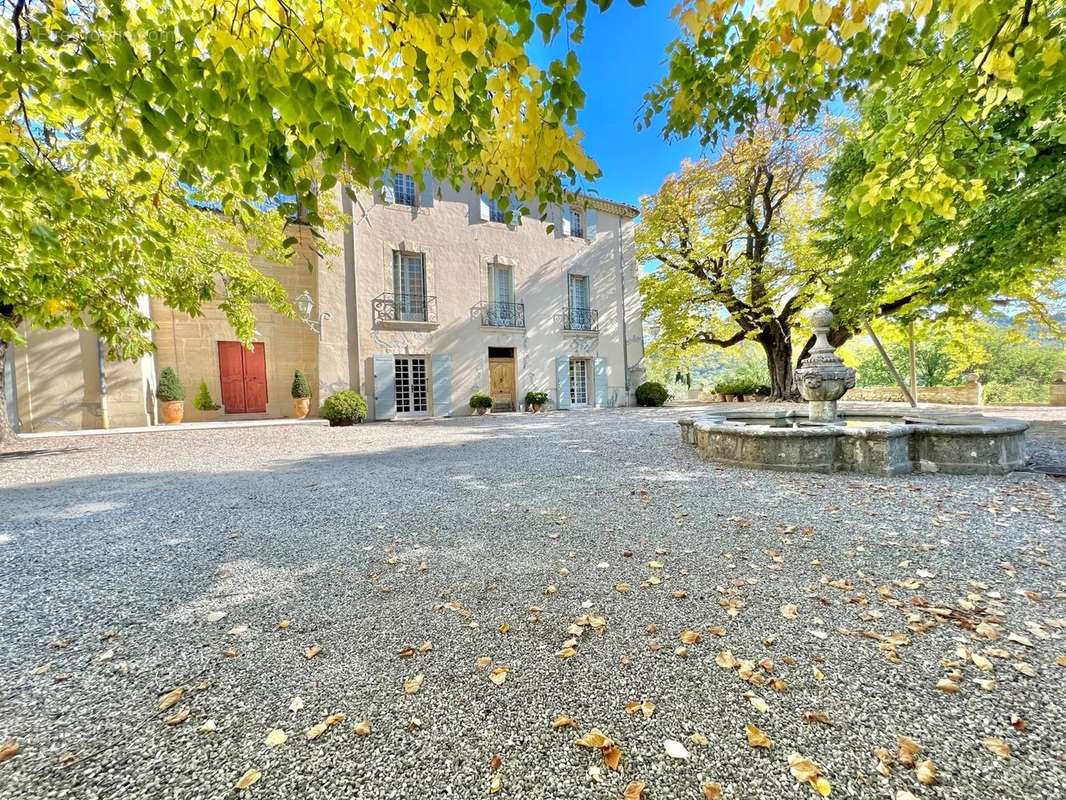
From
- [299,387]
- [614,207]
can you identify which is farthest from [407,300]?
[614,207]

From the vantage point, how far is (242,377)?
13.0 meters

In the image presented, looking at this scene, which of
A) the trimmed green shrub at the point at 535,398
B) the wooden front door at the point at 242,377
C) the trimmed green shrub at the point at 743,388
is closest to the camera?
the wooden front door at the point at 242,377

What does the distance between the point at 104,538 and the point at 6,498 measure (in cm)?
257

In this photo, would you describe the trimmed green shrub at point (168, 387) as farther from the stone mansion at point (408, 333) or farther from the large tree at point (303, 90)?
the large tree at point (303, 90)

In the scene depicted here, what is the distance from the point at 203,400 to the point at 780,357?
19.8 metres

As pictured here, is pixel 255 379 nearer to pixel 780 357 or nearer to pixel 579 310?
pixel 579 310

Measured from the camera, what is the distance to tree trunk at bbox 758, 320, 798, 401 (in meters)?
16.6

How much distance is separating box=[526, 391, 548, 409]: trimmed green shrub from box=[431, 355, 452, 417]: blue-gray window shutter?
2957 mm

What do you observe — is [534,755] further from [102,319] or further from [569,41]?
[102,319]

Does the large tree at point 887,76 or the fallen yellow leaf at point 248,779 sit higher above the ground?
Answer: the large tree at point 887,76

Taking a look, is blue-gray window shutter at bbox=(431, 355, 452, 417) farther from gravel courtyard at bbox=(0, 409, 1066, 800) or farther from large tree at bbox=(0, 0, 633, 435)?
large tree at bbox=(0, 0, 633, 435)

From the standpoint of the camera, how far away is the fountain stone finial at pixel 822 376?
5.55 m

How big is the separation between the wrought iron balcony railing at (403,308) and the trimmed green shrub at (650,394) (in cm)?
887

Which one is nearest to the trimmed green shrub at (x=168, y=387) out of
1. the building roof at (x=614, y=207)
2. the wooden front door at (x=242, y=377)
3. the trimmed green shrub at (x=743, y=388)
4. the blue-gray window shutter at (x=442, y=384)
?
the wooden front door at (x=242, y=377)
